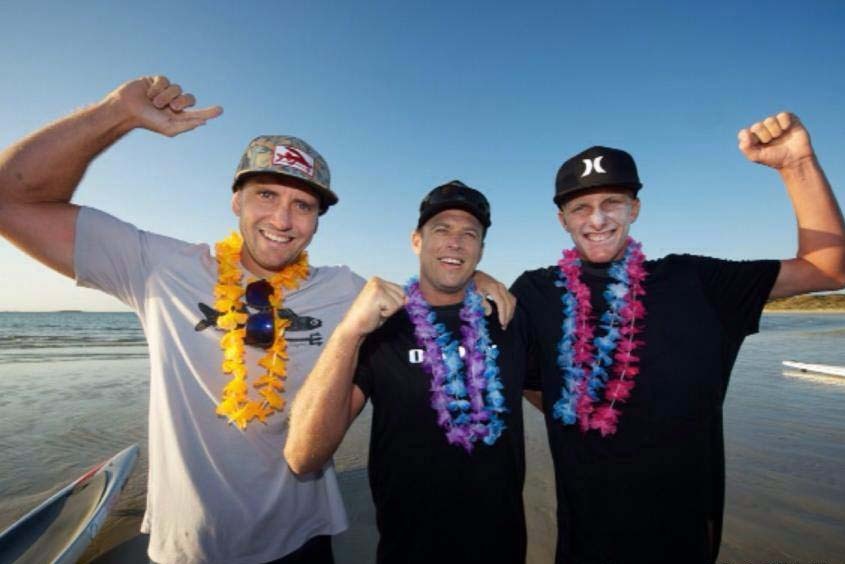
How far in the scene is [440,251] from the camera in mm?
2387

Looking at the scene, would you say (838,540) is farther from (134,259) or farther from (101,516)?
(101,516)

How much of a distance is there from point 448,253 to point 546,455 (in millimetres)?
5232

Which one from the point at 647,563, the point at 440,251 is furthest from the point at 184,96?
the point at 647,563

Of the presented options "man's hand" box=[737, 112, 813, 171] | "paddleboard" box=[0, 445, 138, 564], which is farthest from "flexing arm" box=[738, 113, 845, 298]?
"paddleboard" box=[0, 445, 138, 564]

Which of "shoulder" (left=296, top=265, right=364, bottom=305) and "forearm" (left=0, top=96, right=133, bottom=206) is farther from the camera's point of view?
"shoulder" (left=296, top=265, right=364, bottom=305)

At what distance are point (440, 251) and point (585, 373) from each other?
3.68 ft

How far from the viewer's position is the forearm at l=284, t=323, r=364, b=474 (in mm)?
1794

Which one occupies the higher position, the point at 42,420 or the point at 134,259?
the point at 134,259

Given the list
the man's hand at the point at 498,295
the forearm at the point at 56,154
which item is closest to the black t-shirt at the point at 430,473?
the man's hand at the point at 498,295

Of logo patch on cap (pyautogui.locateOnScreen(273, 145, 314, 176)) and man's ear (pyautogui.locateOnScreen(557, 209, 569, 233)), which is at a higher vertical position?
logo patch on cap (pyautogui.locateOnScreen(273, 145, 314, 176))

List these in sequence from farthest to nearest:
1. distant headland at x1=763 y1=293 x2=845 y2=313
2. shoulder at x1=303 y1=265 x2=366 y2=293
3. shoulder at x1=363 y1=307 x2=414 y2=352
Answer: distant headland at x1=763 y1=293 x2=845 y2=313
shoulder at x1=303 y1=265 x2=366 y2=293
shoulder at x1=363 y1=307 x2=414 y2=352

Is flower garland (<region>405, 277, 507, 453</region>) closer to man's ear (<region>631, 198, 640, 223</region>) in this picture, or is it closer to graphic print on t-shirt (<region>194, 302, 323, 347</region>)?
graphic print on t-shirt (<region>194, 302, 323, 347</region>)

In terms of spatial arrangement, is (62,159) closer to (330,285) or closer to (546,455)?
(330,285)

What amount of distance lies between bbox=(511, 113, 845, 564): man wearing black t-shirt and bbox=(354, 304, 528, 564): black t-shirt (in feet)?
1.07
